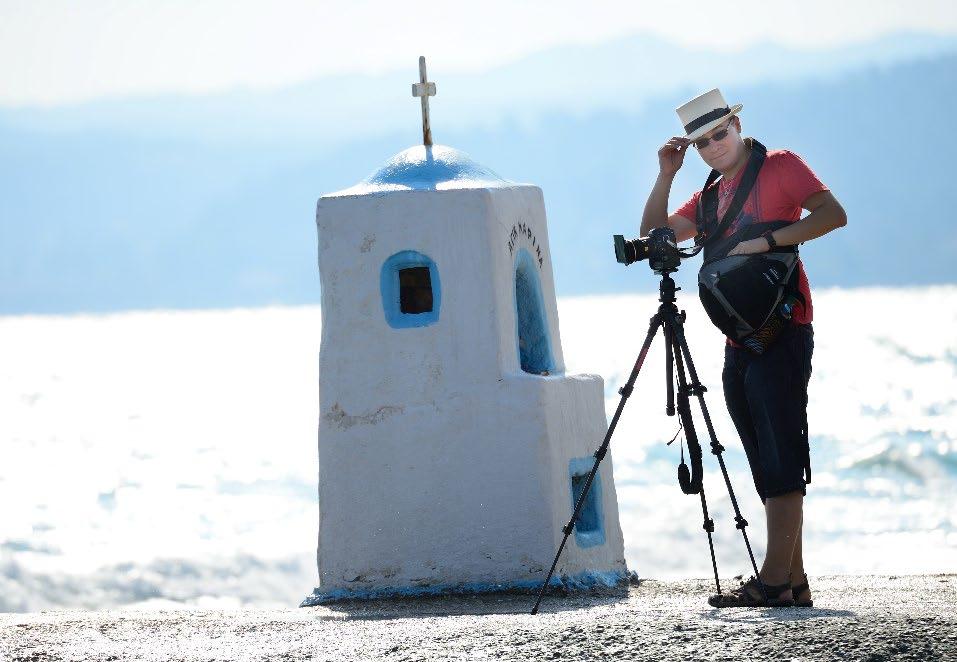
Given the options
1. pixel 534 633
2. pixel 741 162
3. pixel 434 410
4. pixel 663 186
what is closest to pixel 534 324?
pixel 434 410

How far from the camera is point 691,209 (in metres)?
7.62

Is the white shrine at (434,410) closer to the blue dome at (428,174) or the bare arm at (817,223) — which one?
the blue dome at (428,174)

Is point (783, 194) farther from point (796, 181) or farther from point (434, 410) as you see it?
point (434, 410)

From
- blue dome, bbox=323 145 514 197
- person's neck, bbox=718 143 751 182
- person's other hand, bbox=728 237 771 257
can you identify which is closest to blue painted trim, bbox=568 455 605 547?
blue dome, bbox=323 145 514 197

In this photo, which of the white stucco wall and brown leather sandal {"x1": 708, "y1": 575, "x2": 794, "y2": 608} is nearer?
brown leather sandal {"x1": 708, "y1": 575, "x2": 794, "y2": 608}

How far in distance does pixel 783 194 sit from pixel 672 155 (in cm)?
56

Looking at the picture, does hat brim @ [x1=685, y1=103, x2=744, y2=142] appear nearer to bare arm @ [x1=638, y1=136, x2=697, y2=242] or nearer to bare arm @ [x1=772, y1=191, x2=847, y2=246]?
bare arm @ [x1=638, y1=136, x2=697, y2=242]

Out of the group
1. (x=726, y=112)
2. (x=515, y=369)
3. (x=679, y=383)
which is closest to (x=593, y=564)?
(x=515, y=369)

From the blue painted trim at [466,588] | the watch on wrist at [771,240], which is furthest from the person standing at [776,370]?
the blue painted trim at [466,588]

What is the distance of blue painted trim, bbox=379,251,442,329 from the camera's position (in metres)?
9.38

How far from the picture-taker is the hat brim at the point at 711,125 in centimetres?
726

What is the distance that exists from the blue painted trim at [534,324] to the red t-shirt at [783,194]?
113 inches

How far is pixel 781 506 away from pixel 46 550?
1833 cm

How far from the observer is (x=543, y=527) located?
9.15m
